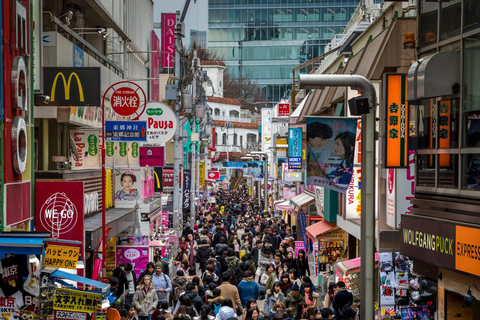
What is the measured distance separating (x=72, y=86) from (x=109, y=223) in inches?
195

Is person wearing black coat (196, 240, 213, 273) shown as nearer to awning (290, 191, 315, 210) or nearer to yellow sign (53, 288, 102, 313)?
awning (290, 191, 315, 210)

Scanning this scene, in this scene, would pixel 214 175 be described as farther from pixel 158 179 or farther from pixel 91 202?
pixel 91 202

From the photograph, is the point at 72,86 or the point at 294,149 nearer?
the point at 72,86

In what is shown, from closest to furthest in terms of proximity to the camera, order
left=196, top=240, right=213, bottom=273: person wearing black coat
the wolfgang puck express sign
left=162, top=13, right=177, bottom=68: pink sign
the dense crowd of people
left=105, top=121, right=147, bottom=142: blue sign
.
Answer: the wolfgang puck express sign, the dense crowd of people, left=105, top=121, right=147, bottom=142: blue sign, left=196, top=240, right=213, bottom=273: person wearing black coat, left=162, top=13, right=177, bottom=68: pink sign

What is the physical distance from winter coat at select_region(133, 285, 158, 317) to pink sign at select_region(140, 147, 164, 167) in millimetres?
10790

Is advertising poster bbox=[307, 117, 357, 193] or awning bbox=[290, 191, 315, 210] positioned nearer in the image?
advertising poster bbox=[307, 117, 357, 193]

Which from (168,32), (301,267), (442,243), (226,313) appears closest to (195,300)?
(226,313)

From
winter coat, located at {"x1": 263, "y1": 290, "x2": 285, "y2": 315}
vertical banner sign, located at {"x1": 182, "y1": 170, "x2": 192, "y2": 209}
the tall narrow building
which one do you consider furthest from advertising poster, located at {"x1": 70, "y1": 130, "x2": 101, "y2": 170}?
the tall narrow building

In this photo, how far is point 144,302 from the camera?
48.1 ft

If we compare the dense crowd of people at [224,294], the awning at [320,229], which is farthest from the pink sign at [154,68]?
the dense crowd of people at [224,294]

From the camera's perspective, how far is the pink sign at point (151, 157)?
2527 centimetres

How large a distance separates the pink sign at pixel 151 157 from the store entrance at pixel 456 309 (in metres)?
15.3

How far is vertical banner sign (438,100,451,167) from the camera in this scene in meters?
10.8

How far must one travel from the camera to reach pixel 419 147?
11.8 metres
